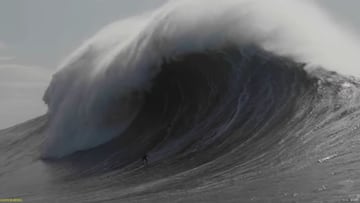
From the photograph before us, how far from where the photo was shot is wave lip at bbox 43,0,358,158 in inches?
736

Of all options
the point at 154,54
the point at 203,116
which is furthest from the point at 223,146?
the point at 154,54

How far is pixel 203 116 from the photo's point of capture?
1598 cm

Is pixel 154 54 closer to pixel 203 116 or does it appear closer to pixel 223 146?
pixel 203 116

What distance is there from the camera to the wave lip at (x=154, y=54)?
18.7 m

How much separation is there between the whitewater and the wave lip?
0.17 ft

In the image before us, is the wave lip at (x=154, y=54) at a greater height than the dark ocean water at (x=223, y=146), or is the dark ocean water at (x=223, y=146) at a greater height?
the wave lip at (x=154, y=54)

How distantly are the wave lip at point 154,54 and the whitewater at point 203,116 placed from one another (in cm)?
5

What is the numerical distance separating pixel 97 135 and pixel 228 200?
37.5 feet

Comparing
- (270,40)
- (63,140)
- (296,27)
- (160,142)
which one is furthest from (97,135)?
(296,27)

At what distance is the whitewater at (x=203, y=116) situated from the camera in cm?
961

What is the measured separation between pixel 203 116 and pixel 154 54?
5.21 metres

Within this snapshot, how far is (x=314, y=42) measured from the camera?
755 inches

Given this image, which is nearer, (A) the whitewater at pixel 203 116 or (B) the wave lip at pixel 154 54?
(A) the whitewater at pixel 203 116

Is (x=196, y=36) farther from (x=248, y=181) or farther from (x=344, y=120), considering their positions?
(x=248, y=181)
